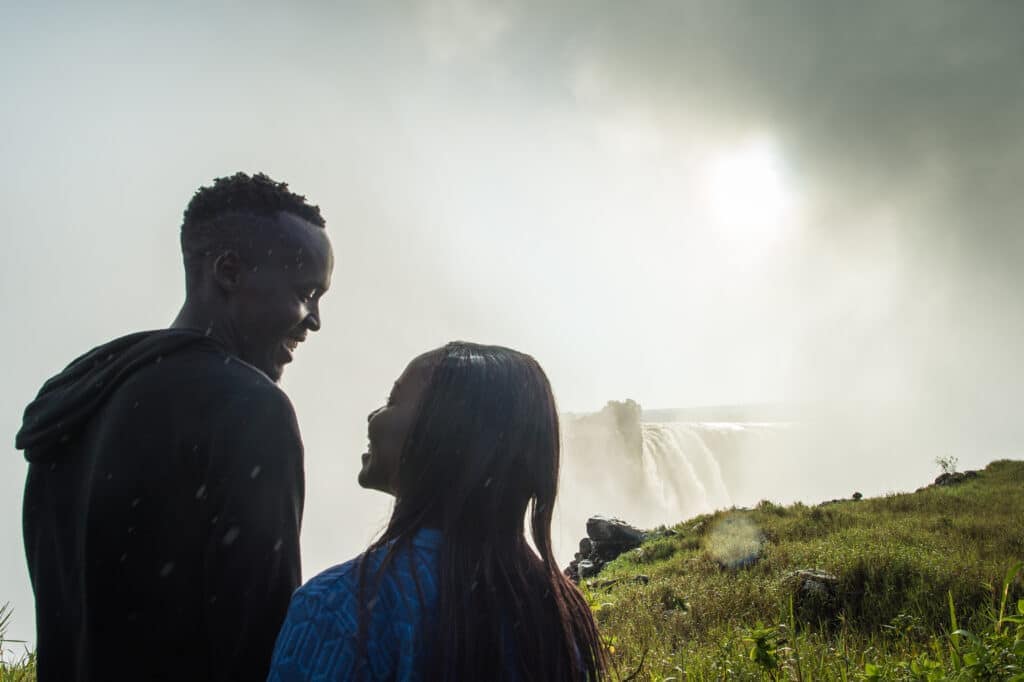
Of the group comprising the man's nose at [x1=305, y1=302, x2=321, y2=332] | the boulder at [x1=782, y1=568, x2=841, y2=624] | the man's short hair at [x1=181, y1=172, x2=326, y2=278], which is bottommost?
the boulder at [x1=782, y1=568, x2=841, y2=624]

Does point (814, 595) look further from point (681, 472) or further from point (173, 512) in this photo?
point (681, 472)

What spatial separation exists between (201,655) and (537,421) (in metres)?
0.88

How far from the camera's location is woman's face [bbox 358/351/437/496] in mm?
1383

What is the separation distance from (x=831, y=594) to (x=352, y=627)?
303 inches

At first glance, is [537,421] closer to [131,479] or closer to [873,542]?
[131,479]

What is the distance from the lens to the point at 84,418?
1.39 m

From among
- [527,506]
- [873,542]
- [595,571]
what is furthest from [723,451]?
[527,506]

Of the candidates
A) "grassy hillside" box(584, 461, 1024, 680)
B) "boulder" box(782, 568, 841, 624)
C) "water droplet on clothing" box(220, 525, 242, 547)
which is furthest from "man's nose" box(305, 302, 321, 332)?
"boulder" box(782, 568, 841, 624)

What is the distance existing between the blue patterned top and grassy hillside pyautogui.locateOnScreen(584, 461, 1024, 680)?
86cm

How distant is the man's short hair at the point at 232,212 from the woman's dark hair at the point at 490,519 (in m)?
0.74

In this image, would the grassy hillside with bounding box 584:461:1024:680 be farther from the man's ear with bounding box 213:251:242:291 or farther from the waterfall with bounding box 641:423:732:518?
the waterfall with bounding box 641:423:732:518

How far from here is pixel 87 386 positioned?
1.37 m

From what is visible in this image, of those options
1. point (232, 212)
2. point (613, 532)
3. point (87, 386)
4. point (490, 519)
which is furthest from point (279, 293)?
point (613, 532)

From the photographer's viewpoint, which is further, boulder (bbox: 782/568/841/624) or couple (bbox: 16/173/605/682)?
boulder (bbox: 782/568/841/624)
